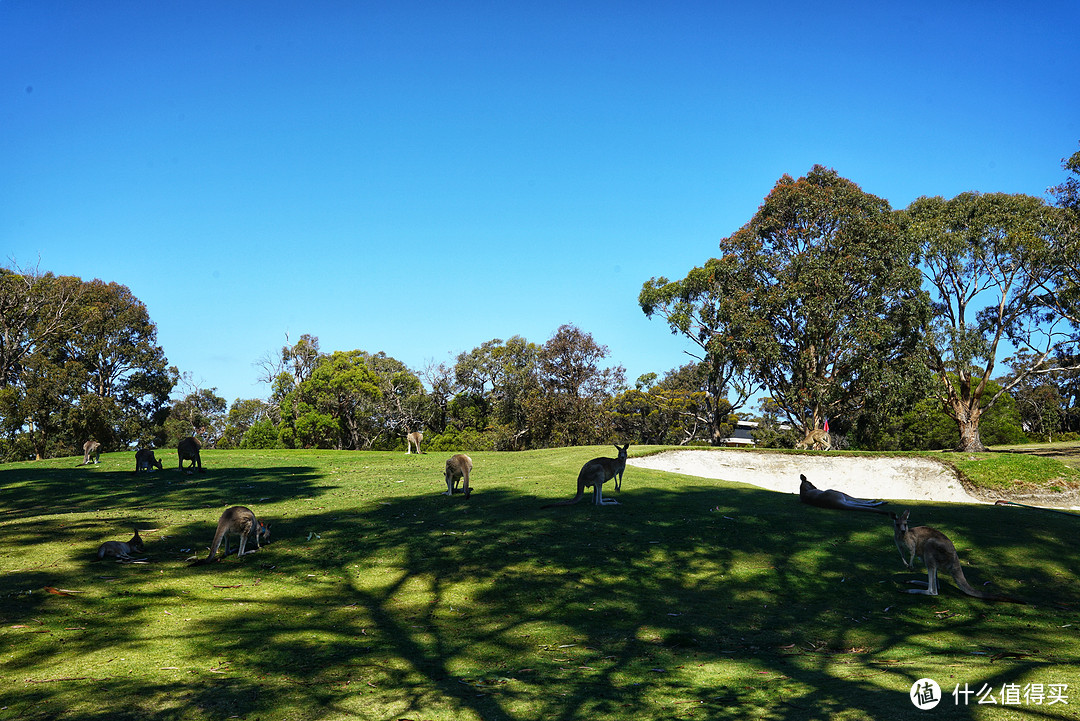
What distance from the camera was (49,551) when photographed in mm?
10281

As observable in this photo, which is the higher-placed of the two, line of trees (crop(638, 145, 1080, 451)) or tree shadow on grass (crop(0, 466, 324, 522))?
line of trees (crop(638, 145, 1080, 451))

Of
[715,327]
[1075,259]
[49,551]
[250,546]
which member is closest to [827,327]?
[715,327]

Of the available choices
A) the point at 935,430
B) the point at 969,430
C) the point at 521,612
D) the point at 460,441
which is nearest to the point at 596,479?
the point at 521,612

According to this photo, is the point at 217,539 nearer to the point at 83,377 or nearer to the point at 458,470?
the point at 458,470

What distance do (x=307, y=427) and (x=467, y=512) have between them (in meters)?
49.1

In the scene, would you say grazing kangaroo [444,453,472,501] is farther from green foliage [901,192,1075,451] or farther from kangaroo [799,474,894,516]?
green foliage [901,192,1075,451]

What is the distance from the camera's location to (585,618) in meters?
8.14

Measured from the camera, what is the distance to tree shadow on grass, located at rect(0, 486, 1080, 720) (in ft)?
17.8

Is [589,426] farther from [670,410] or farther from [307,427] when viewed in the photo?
[307,427]

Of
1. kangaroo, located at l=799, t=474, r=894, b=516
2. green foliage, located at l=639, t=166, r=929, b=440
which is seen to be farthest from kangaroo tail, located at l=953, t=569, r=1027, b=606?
green foliage, located at l=639, t=166, r=929, b=440

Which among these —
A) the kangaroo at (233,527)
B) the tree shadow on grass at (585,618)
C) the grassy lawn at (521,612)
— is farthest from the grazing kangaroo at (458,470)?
the kangaroo at (233,527)

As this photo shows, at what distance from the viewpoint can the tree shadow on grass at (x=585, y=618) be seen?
5.44 metres

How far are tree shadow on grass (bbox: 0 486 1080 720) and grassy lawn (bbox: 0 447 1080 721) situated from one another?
0.13 ft

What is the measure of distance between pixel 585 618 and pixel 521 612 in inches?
32.6
